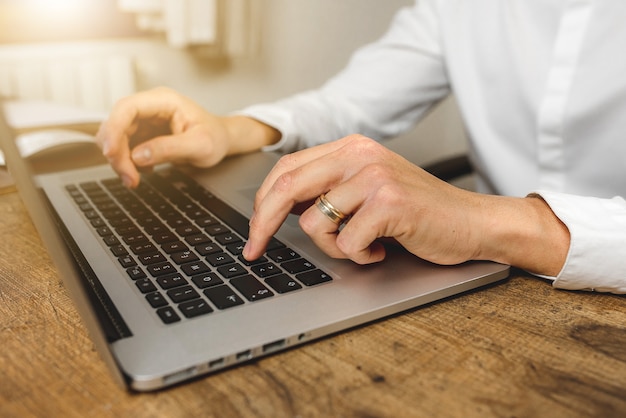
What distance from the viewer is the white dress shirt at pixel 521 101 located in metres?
0.55

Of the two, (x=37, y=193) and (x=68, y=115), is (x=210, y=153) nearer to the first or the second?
(x=37, y=193)

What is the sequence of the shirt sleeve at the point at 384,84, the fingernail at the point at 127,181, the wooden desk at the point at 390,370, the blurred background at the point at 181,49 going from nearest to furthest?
the wooden desk at the point at 390,370
the fingernail at the point at 127,181
the shirt sleeve at the point at 384,84
the blurred background at the point at 181,49

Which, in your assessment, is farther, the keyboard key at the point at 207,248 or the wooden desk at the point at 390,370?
the keyboard key at the point at 207,248

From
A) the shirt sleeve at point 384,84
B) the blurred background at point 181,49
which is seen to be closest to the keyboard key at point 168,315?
the shirt sleeve at point 384,84

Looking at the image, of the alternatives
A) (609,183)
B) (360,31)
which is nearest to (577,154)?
(609,183)

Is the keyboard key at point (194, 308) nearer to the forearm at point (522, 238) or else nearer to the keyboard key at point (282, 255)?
the keyboard key at point (282, 255)

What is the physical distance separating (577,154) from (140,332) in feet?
2.21

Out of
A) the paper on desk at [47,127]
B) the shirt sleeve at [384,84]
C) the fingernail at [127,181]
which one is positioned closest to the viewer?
the fingernail at [127,181]

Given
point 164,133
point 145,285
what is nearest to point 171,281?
point 145,285

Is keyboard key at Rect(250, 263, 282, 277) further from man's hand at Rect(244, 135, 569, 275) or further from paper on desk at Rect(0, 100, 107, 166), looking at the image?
paper on desk at Rect(0, 100, 107, 166)

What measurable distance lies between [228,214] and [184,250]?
0.11 m

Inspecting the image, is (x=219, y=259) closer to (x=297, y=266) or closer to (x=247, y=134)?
(x=297, y=266)

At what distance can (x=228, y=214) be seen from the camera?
607 millimetres

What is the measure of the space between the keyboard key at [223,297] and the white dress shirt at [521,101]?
0.94ft
